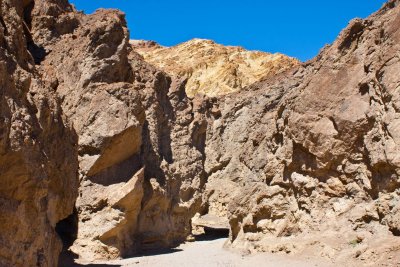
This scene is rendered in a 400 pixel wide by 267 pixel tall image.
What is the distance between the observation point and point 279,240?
14500 millimetres

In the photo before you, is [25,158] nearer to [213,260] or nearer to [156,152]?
[213,260]

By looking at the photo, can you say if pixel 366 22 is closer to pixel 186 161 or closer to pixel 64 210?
pixel 64 210

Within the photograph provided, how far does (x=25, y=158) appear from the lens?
8.79 metres

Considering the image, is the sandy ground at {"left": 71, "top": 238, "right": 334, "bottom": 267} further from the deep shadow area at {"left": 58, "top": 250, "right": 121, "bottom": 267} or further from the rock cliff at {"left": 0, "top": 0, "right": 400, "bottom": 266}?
the rock cliff at {"left": 0, "top": 0, "right": 400, "bottom": 266}

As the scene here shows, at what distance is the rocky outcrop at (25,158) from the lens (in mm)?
8414

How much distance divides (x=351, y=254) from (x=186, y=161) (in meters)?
14.7

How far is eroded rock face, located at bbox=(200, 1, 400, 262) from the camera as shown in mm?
11859

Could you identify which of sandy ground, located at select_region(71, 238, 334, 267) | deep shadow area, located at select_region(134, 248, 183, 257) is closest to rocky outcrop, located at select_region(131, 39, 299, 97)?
deep shadow area, located at select_region(134, 248, 183, 257)

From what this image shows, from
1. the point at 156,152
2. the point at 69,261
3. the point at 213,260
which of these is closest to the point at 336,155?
the point at 213,260

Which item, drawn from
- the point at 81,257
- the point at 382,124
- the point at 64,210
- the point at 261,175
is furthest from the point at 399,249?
the point at 81,257

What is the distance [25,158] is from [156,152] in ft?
43.3

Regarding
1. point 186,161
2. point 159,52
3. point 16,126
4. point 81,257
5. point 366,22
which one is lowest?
point 81,257

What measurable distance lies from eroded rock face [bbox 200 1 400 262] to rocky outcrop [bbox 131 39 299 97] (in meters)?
30.5

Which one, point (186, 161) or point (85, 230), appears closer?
point (85, 230)
